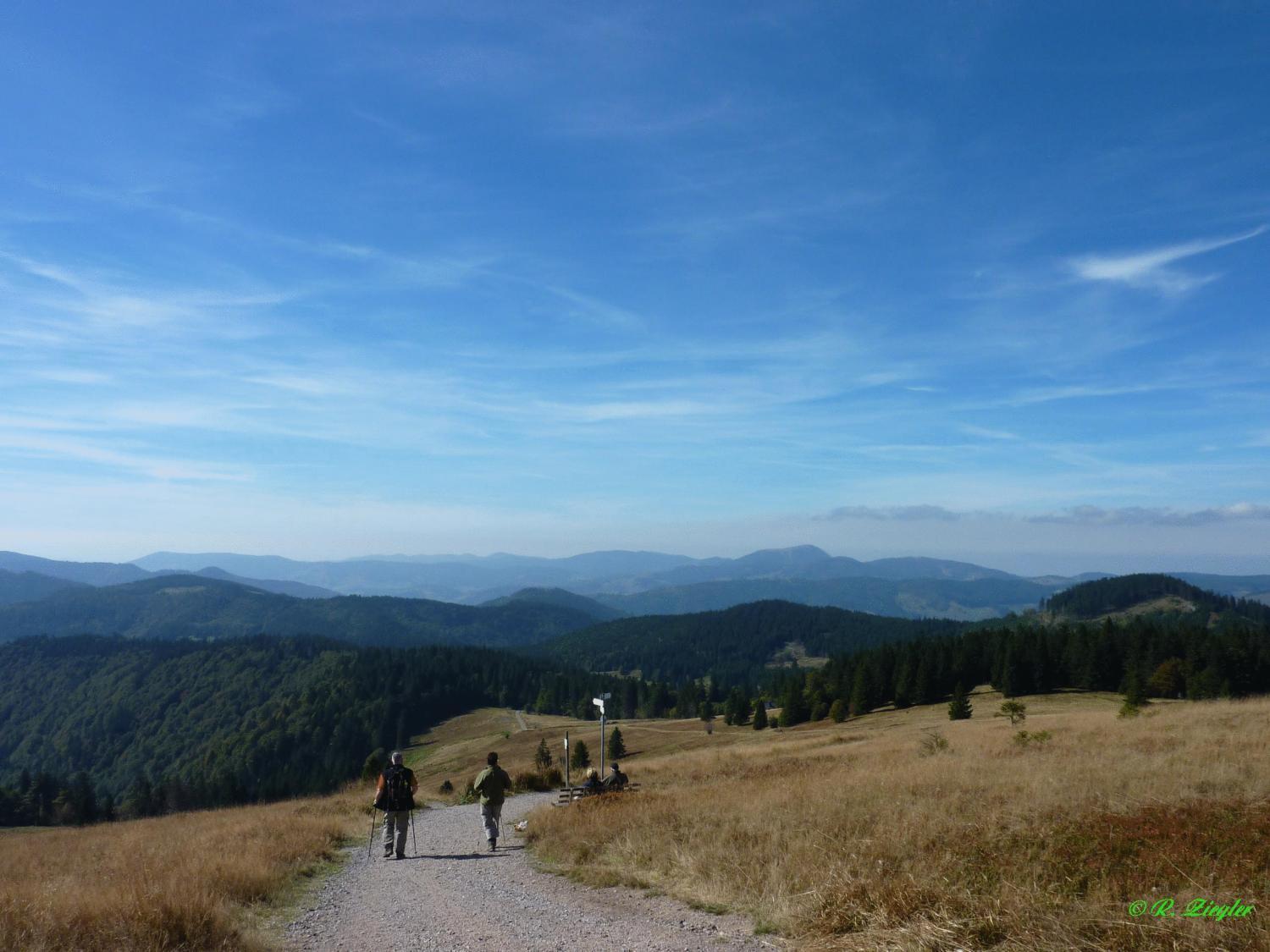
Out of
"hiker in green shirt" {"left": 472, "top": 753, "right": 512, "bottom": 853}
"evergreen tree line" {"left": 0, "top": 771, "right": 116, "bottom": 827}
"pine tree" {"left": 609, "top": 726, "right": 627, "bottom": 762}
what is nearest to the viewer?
"hiker in green shirt" {"left": 472, "top": 753, "right": 512, "bottom": 853}

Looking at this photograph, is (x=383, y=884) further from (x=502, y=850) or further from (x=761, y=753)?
(x=761, y=753)

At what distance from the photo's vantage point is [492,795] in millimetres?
15289

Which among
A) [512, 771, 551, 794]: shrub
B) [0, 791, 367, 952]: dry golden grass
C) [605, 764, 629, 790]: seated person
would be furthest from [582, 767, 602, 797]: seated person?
[512, 771, 551, 794]: shrub

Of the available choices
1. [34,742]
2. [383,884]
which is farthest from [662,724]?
[34,742]

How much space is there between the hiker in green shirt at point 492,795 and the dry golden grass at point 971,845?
1001mm

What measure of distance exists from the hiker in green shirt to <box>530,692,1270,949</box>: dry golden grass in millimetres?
1001

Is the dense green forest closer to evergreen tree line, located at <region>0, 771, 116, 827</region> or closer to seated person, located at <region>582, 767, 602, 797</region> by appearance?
seated person, located at <region>582, 767, 602, 797</region>

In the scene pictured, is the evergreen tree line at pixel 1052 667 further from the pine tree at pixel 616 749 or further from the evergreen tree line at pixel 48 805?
the evergreen tree line at pixel 48 805

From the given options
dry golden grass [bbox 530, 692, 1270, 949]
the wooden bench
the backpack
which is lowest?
the wooden bench

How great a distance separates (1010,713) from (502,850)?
1176 inches

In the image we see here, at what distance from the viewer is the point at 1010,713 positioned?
36.1 metres

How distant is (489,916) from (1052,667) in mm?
78345

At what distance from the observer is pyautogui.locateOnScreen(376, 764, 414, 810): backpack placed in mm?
14648

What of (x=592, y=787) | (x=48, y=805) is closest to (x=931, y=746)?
(x=592, y=787)
